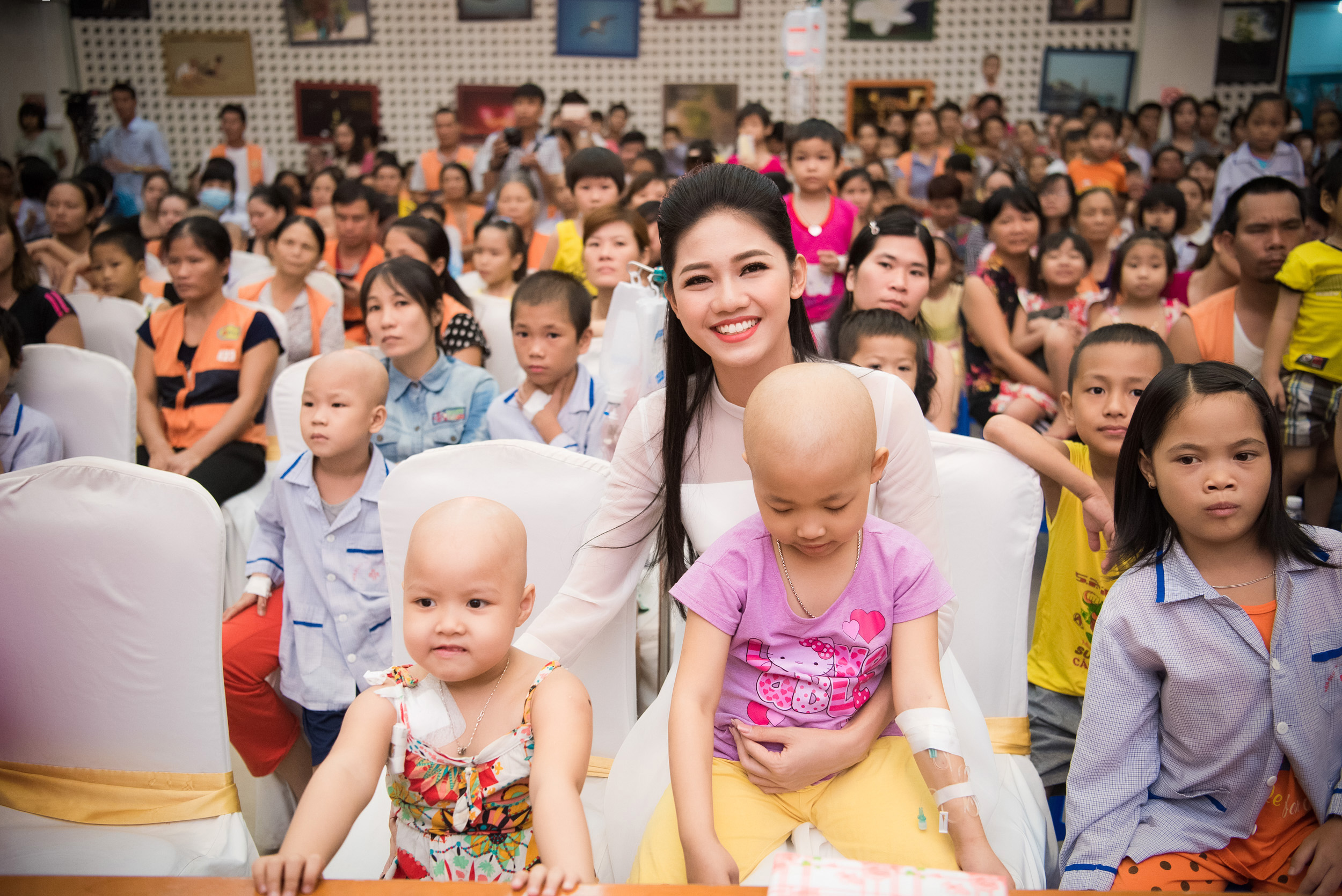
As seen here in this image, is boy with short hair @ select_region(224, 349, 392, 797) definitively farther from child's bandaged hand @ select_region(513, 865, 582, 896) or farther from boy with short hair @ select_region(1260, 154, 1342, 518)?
boy with short hair @ select_region(1260, 154, 1342, 518)

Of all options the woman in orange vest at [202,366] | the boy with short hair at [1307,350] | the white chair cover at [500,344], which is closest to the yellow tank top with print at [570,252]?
the white chair cover at [500,344]

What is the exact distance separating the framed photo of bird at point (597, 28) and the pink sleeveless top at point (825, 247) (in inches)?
259

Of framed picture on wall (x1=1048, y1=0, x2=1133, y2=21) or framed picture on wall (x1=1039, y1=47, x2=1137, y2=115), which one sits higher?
framed picture on wall (x1=1048, y1=0, x2=1133, y2=21)

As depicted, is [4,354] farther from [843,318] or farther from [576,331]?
[843,318]

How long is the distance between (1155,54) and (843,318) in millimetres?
8378

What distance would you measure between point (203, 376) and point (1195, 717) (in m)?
3.13

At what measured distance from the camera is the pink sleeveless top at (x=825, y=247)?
3719 mm

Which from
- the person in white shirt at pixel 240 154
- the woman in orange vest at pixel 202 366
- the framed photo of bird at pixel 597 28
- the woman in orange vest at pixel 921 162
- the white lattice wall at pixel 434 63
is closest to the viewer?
the woman in orange vest at pixel 202 366

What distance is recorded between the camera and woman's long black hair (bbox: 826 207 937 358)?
2.73 meters

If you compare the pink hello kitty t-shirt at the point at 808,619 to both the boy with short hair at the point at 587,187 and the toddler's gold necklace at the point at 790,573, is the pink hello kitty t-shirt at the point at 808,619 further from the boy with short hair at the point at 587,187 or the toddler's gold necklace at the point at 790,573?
the boy with short hair at the point at 587,187

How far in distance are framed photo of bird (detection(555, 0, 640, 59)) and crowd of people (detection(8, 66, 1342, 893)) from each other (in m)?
6.96

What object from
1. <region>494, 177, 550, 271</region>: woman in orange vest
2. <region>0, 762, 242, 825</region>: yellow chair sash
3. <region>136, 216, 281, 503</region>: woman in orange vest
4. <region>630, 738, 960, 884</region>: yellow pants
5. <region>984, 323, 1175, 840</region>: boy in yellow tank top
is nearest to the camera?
<region>630, 738, 960, 884</region>: yellow pants

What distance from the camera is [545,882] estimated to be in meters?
0.91

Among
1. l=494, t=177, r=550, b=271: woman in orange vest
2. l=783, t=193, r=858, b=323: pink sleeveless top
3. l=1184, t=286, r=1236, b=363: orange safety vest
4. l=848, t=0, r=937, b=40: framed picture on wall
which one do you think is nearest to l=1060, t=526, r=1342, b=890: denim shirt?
l=1184, t=286, r=1236, b=363: orange safety vest
